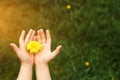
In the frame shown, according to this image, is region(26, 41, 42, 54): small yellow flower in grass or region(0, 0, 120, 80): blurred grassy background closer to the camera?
region(26, 41, 42, 54): small yellow flower in grass

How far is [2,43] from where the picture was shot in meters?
3.78

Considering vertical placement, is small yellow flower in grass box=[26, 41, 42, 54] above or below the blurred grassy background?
above

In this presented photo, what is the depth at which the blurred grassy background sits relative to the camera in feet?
12.1

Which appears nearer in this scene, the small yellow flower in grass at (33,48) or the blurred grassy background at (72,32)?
the small yellow flower in grass at (33,48)

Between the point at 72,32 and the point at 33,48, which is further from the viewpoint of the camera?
the point at 72,32

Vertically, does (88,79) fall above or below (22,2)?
below

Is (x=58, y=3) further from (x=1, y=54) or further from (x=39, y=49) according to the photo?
(x=39, y=49)

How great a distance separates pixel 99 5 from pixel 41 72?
72.8 inches

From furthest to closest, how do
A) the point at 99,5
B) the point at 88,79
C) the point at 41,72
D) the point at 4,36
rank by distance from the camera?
the point at 99,5 < the point at 4,36 < the point at 88,79 < the point at 41,72

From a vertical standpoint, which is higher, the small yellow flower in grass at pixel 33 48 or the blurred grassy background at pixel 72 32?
the small yellow flower in grass at pixel 33 48

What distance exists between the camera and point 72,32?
3943mm

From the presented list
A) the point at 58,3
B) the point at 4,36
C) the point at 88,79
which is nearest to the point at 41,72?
the point at 88,79

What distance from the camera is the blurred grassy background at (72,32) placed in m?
3.68

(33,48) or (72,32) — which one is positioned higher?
(33,48)
